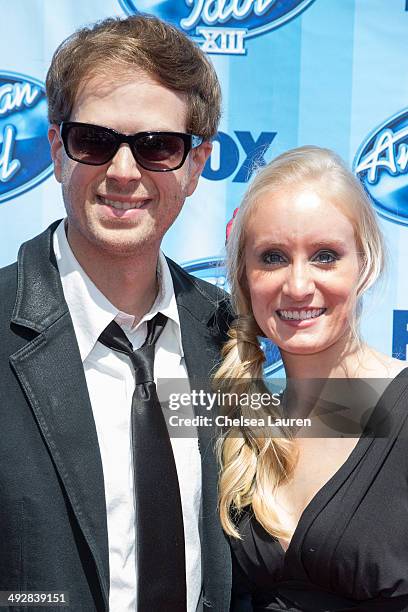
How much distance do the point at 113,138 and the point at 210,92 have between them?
1.37 ft

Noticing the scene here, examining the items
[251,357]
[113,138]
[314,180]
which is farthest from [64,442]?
[314,180]

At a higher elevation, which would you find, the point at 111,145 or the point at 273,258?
the point at 111,145

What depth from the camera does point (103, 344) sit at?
6.39ft

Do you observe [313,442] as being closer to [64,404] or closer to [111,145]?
[64,404]

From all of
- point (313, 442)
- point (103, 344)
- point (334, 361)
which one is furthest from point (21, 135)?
point (313, 442)

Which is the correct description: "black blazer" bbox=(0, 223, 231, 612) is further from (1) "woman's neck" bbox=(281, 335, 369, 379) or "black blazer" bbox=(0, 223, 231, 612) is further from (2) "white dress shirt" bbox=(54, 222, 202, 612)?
(1) "woman's neck" bbox=(281, 335, 369, 379)

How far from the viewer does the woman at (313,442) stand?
1.77 meters

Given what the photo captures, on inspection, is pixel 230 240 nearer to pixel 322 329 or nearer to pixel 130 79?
pixel 322 329

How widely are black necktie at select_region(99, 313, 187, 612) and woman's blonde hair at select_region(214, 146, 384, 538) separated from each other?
179 millimetres

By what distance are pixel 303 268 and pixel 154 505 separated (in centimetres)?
70

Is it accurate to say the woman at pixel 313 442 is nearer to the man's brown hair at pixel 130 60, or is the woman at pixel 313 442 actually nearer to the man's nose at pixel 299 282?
the man's nose at pixel 299 282

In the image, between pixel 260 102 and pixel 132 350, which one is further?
pixel 260 102

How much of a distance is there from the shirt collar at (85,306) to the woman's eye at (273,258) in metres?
0.32

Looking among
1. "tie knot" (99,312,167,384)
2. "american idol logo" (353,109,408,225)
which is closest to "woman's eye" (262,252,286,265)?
"tie knot" (99,312,167,384)
